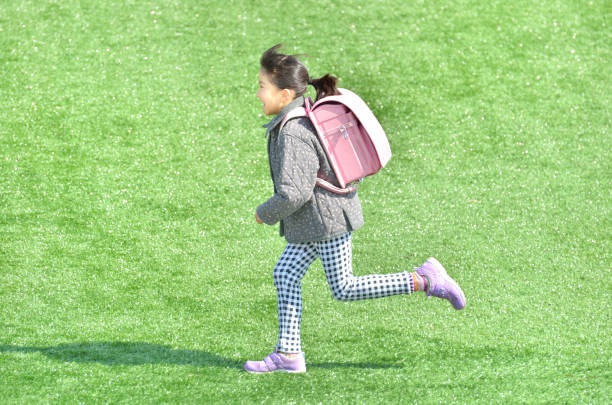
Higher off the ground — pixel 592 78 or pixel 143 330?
pixel 592 78

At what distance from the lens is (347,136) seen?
4.64m

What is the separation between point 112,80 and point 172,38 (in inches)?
43.0

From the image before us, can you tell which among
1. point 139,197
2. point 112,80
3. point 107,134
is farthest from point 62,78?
point 139,197

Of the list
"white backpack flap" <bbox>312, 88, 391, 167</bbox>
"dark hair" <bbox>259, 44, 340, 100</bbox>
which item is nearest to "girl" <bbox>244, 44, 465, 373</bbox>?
"dark hair" <bbox>259, 44, 340, 100</bbox>

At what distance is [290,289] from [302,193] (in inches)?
25.2

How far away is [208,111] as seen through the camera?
896 centimetres

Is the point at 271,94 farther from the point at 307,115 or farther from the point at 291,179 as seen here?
the point at 291,179

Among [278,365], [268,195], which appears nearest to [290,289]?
[278,365]

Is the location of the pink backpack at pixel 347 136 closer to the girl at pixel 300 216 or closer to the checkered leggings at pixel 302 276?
the girl at pixel 300 216

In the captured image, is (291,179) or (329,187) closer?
(291,179)

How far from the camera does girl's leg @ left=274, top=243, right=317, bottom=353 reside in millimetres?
4809

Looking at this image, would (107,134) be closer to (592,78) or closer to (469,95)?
(469,95)

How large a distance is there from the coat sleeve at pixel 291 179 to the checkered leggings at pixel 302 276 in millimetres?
351

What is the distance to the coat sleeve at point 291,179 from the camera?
4.50 meters
